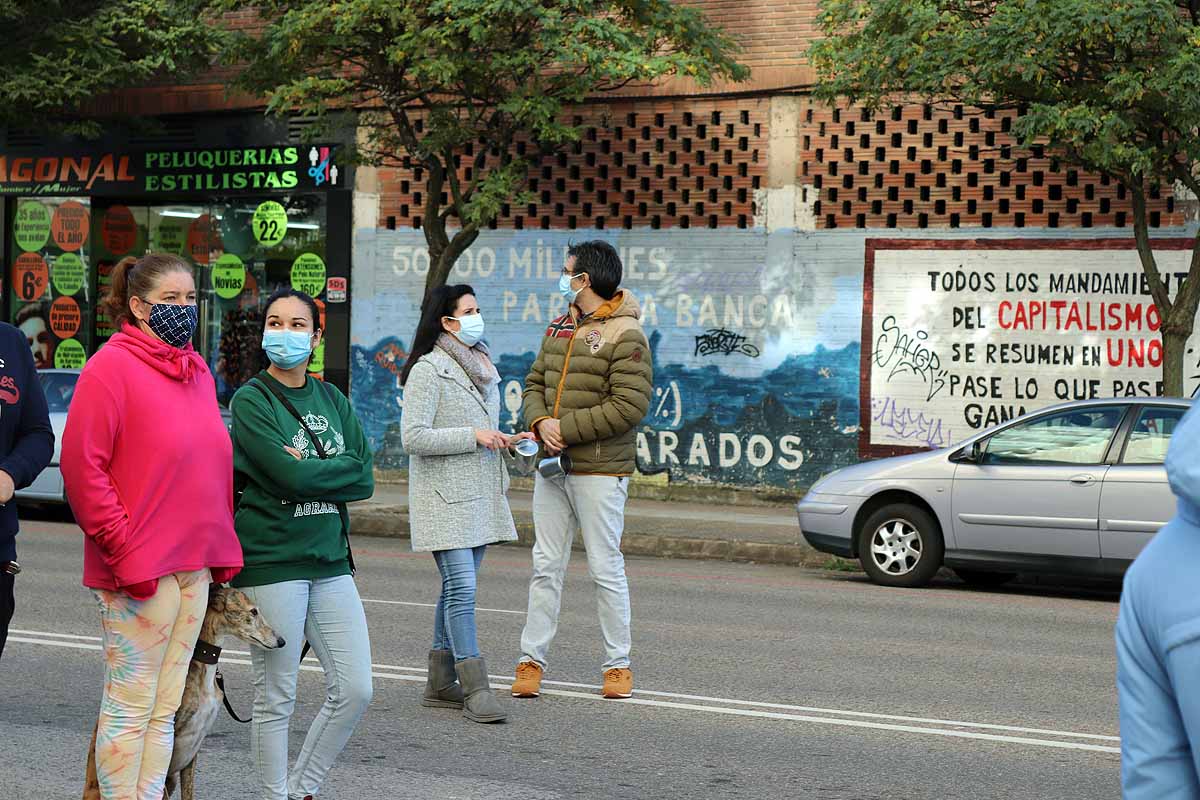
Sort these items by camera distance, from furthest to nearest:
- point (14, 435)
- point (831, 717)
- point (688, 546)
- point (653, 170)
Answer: point (653, 170) < point (688, 546) < point (831, 717) < point (14, 435)

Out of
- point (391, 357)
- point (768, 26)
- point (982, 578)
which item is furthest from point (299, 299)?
point (391, 357)

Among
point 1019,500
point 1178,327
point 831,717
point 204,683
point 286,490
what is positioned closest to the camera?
point 204,683

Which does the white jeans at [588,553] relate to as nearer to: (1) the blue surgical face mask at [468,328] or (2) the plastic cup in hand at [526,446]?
(2) the plastic cup in hand at [526,446]

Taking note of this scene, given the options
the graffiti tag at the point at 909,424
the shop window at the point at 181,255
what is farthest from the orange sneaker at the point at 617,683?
the shop window at the point at 181,255

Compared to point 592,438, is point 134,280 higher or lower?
higher

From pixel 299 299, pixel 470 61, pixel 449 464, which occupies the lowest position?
pixel 449 464

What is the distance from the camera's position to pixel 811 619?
1044 cm

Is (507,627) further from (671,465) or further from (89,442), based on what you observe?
(671,465)

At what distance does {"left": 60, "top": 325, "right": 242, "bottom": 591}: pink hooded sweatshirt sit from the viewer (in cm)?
446

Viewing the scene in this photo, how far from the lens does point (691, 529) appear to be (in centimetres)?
1567

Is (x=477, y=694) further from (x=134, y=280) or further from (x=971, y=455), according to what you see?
(x=971, y=455)

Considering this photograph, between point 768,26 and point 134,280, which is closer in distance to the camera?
point 134,280

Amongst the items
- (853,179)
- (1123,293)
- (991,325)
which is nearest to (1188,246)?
(1123,293)

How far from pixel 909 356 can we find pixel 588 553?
10997 millimetres
